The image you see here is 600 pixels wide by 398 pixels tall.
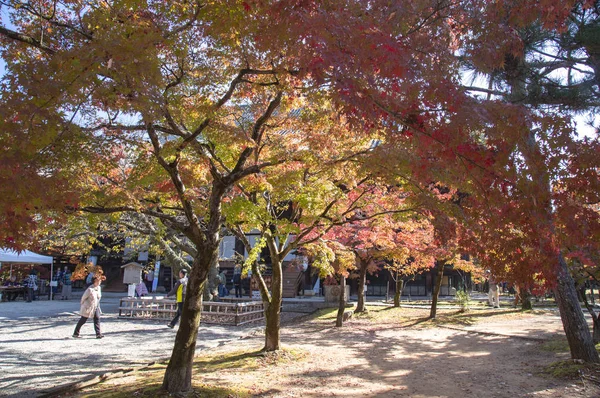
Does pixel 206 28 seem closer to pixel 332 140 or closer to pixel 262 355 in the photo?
pixel 332 140

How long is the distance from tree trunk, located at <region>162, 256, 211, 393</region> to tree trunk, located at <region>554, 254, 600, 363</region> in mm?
5756

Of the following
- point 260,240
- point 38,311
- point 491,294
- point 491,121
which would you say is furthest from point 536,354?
point 38,311

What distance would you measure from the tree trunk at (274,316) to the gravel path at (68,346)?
2.01m

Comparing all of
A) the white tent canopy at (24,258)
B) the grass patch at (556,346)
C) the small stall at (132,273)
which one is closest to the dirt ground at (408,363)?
the grass patch at (556,346)

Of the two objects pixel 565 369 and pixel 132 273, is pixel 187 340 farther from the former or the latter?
pixel 132 273

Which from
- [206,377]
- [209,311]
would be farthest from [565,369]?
[209,311]

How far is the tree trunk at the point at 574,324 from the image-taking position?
691 centimetres

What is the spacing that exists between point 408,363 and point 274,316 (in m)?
2.70

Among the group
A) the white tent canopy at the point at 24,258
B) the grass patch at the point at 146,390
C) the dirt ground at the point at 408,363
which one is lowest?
the dirt ground at the point at 408,363

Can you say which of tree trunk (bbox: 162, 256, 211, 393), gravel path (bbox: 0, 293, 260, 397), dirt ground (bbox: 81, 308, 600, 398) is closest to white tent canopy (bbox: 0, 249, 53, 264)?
gravel path (bbox: 0, 293, 260, 397)

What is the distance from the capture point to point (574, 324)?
23.3 ft

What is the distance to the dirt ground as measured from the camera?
5977 mm

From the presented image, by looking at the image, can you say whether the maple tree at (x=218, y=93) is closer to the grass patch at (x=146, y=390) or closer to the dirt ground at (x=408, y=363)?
the grass patch at (x=146, y=390)

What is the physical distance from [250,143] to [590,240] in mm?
3896
